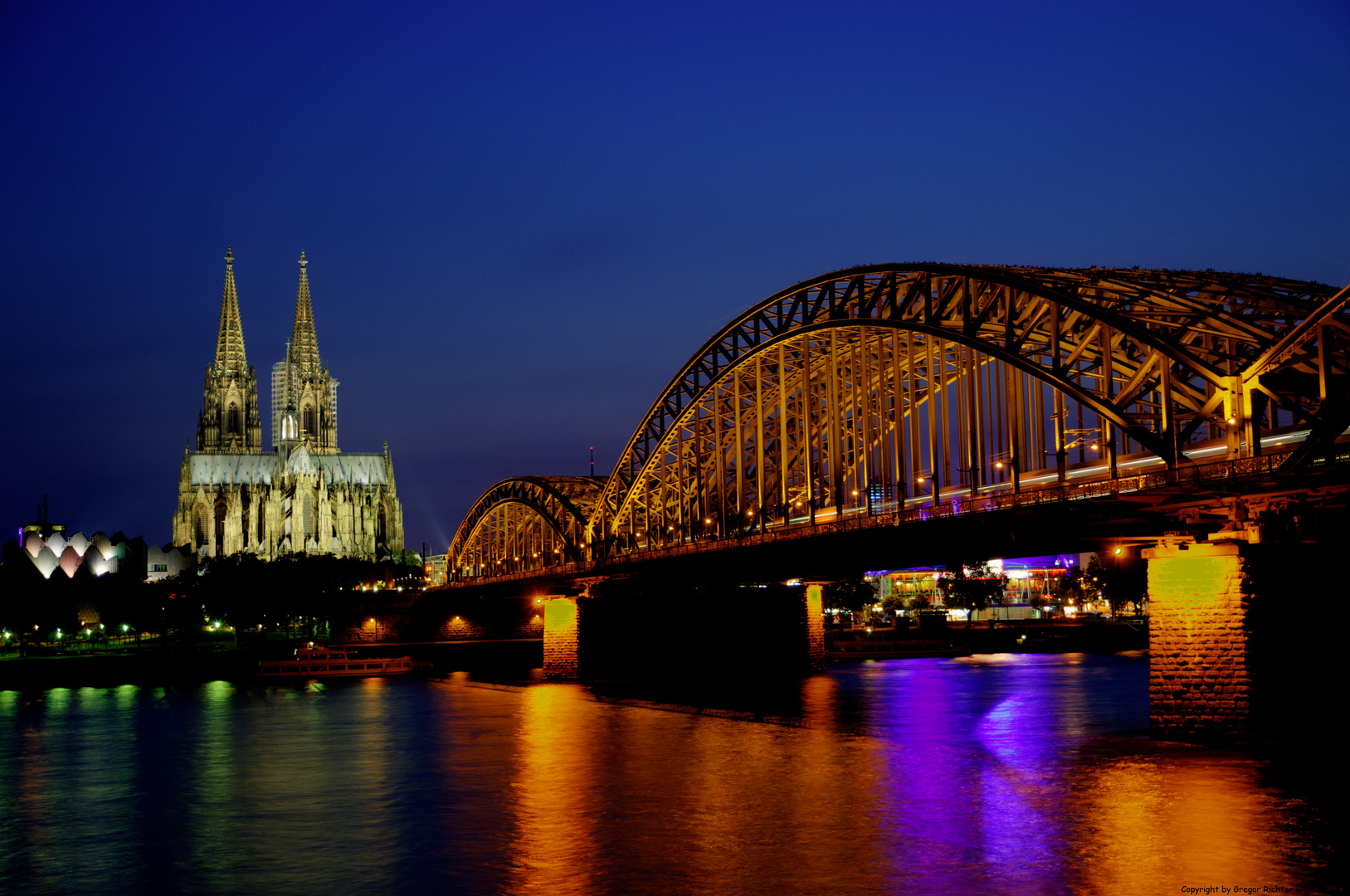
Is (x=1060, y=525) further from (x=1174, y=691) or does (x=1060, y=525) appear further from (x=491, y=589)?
(x=491, y=589)

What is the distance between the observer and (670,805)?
37469 millimetres

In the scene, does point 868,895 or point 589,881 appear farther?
point 589,881

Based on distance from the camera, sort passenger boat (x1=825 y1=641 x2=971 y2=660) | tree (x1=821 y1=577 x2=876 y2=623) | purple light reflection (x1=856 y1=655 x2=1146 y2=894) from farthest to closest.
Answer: tree (x1=821 y1=577 x2=876 y2=623)
passenger boat (x1=825 y1=641 x2=971 y2=660)
purple light reflection (x1=856 y1=655 x2=1146 y2=894)

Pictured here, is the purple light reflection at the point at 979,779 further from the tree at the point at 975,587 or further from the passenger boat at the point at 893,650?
the tree at the point at 975,587

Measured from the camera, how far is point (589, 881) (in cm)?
2759

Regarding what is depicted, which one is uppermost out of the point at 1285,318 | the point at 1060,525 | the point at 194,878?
the point at 1285,318

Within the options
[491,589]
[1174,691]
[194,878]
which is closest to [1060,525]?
[1174,691]

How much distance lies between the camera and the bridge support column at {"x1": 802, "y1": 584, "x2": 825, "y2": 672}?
307 ft

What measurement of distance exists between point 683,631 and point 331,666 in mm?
30173

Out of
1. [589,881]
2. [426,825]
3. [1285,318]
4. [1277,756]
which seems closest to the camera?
[589,881]

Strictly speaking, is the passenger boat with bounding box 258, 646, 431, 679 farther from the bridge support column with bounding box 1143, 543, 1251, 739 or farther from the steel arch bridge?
the bridge support column with bounding box 1143, 543, 1251, 739

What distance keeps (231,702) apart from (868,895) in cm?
6201

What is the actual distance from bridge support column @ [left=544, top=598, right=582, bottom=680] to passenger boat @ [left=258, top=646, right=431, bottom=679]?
731 inches

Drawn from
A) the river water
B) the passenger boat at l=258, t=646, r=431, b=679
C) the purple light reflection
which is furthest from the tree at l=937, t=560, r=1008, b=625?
the river water
